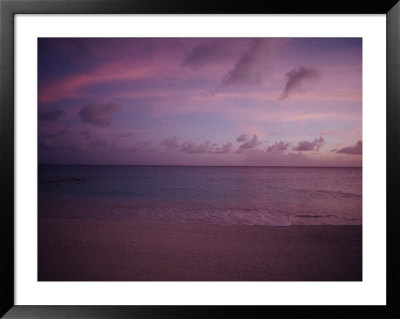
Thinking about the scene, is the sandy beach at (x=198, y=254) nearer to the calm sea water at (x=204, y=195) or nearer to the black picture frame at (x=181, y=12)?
the black picture frame at (x=181, y=12)

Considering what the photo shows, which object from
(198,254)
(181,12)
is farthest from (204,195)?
(181,12)

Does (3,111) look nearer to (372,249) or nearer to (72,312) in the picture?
(72,312)

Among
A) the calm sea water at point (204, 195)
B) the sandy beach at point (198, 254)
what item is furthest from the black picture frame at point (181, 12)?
the calm sea water at point (204, 195)

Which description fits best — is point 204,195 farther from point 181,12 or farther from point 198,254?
point 181,12

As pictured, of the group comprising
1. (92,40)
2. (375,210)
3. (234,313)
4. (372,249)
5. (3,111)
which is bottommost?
(234,313)

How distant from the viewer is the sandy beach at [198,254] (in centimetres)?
202

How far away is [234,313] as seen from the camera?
3.95ft

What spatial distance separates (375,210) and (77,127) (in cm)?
776

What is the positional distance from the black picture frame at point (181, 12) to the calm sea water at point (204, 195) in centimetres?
278

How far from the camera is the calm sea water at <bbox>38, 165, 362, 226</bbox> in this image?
5004 millimetres

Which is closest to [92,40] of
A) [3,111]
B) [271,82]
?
[3,111]

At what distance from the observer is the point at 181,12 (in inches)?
48.3

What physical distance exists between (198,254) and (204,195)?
5.06 metres

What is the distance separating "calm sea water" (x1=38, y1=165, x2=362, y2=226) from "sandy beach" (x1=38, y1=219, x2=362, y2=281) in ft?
4.01
